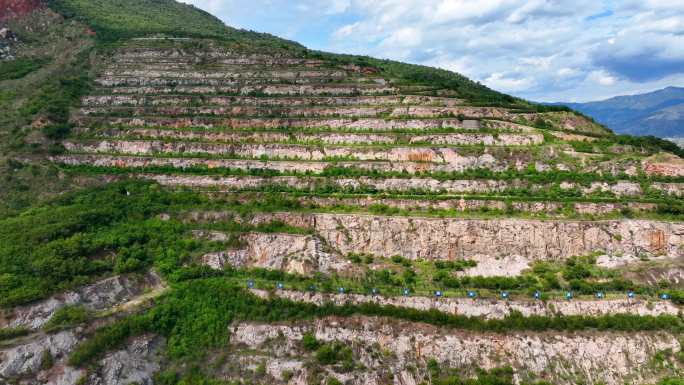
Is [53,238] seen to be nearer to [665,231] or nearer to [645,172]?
[665,231]

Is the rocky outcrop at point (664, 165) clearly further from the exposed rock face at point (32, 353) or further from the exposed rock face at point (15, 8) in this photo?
the exposed rock face at point (15, 8)

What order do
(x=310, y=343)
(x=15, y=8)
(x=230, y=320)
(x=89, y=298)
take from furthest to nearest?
(x=15, y=8) → (x=230, y=320) → (x=89, y=298) → (x=310, y=343)

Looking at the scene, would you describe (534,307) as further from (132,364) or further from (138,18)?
(138,18)

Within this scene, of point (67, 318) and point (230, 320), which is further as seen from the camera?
point (230, 320)

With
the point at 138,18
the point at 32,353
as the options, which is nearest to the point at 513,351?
the point at 32,353

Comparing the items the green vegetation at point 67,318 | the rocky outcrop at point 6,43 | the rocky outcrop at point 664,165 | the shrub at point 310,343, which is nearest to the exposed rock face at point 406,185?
the rocky outcrop at point 664,165

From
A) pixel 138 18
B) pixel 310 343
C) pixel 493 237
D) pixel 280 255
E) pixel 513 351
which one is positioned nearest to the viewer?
pixel 513 351

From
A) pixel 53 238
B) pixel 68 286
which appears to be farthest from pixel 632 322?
pixel 53 238
